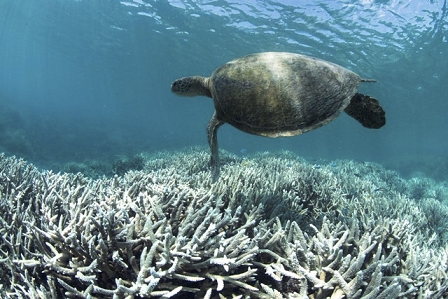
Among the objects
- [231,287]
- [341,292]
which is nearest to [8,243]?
[231,287]

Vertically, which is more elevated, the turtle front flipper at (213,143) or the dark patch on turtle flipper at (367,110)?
the dark patch on turtle flipper at (367,110)

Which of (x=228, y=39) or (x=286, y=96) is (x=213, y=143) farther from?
(x=228, y=39)

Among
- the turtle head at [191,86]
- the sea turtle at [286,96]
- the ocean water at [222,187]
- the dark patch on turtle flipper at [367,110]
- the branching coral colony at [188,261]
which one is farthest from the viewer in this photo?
the turtle head at [191,86]

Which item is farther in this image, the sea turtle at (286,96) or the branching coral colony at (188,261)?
the sea turtle at (286,96)

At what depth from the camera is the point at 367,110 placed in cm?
349

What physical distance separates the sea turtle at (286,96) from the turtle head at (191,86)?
0.66 meters

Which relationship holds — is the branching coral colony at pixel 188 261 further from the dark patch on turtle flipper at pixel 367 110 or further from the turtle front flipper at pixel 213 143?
the dark patch on turtle flipper at pixel 367 110

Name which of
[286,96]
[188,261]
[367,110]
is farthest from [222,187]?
[367,110]

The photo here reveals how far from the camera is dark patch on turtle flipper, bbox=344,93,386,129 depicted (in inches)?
136

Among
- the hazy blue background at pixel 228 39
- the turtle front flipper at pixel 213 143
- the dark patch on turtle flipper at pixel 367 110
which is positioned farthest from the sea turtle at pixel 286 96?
the hazy blue background at pixel 228 39

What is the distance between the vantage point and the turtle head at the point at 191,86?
4.35 meters

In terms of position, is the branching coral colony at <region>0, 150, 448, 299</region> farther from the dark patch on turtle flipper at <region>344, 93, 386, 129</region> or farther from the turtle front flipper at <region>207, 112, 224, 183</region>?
the dark patch on turtle flipper at <region>344, 93, 386, 129</region>

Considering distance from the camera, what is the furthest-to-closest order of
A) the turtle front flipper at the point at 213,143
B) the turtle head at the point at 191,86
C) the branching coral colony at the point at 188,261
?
the turtle head at the point at 191,86
the turtle front flipper at the point at 213,143
the branching coral colony at the point at 188,261

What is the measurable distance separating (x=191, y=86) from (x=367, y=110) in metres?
2.75
